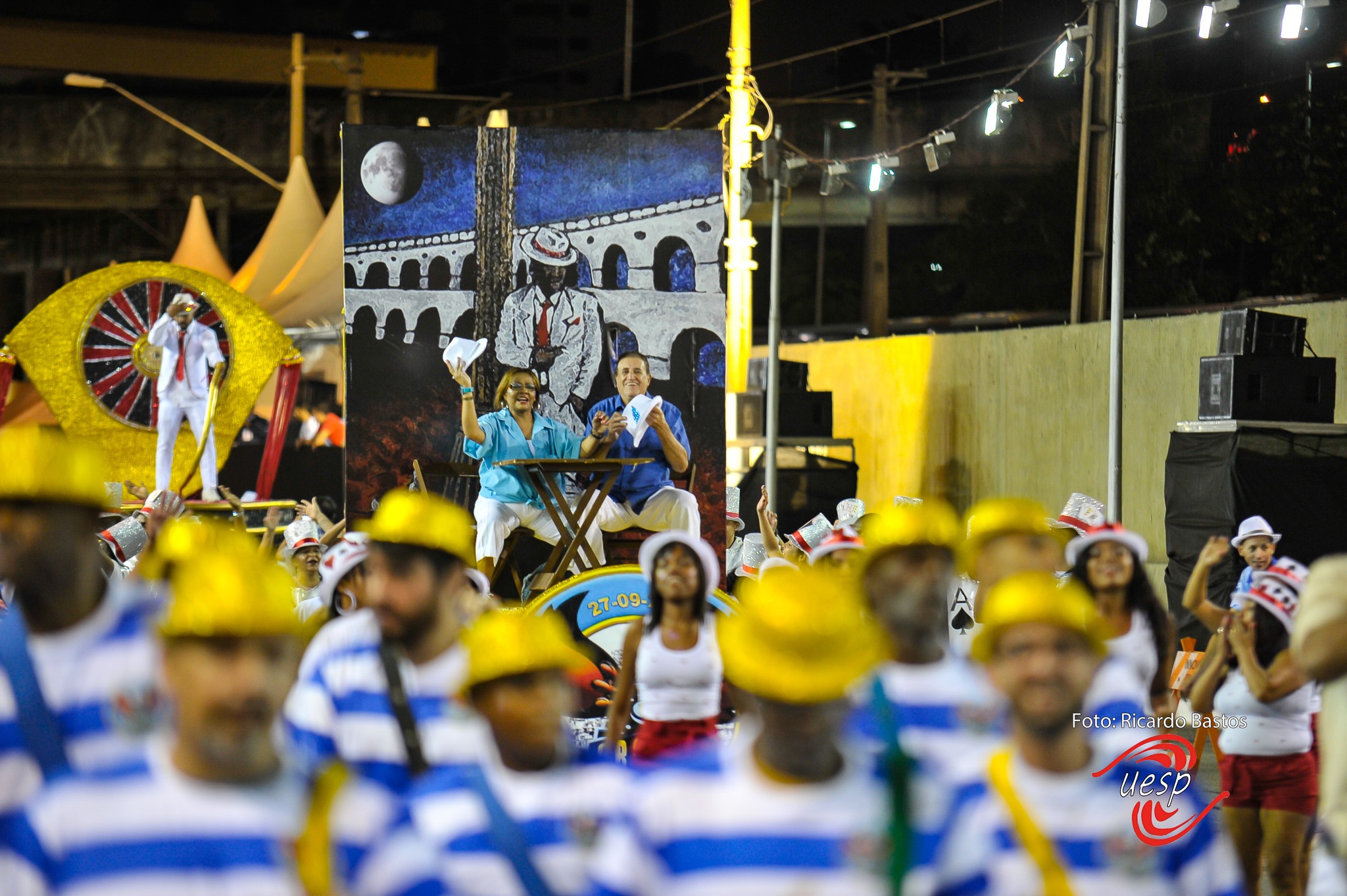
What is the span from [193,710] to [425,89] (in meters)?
37.5

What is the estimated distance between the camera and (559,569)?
1148 cm

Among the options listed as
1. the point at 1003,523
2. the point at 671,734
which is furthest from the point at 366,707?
the point at 671,734

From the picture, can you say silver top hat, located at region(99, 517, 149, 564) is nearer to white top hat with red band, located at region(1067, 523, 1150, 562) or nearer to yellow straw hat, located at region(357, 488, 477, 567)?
yellow straw hat, located at region(357, 488, 477, 567)

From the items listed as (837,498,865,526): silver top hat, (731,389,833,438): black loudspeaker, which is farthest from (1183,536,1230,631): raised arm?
(731,389,833,438): black loudspeaker

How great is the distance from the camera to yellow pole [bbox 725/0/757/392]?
19234 mm

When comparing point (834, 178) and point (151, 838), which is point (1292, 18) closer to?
point (834, 178)

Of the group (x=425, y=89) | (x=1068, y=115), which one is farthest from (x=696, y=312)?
(x=425, y=89)

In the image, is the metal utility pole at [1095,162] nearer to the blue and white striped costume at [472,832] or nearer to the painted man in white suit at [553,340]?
the painted man in white suit at [553,340]

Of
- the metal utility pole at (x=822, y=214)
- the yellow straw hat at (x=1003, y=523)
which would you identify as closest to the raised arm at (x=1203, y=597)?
the yellow straw hat at (x=1003, y=523)

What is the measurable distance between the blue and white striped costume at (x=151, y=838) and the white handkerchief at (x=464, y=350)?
9124 millimetres

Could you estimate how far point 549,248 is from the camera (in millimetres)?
13016

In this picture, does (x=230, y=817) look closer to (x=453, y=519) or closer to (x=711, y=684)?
(x=453, y=519)

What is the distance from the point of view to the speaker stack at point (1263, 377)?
14.9m

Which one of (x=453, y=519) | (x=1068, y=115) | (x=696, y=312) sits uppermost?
(x=1068, y=115)
